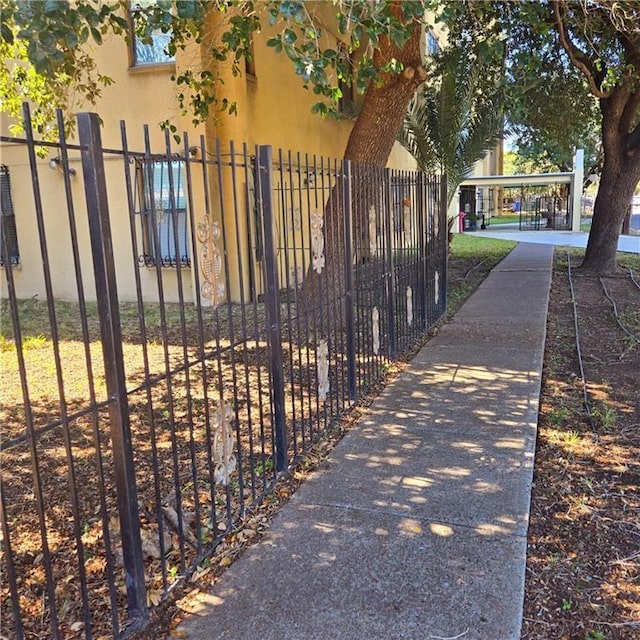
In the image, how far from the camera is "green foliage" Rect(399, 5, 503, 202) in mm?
11211

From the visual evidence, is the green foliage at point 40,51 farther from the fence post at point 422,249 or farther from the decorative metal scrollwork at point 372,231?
the fence post at point 422,249

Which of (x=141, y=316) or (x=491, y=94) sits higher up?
(x=491, y=94)

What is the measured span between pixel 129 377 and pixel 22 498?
8.25ft

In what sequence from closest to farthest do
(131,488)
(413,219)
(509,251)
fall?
1. (131,488)
2. (413,219)
3. (509,251)

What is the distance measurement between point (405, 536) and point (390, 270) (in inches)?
138

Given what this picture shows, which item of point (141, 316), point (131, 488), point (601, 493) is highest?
point (141, 316)

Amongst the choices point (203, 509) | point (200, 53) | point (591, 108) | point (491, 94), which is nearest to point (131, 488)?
point (203, 509)

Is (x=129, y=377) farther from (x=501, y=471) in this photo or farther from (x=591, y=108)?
(x=591, y=108)

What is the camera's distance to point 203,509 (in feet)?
11.7

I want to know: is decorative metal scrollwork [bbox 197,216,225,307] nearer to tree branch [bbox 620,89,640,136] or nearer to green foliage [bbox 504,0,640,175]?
green foliage [bbox 504,0,640,175]

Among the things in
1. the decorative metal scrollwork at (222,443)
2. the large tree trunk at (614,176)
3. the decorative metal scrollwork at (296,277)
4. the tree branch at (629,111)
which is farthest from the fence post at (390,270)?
the tree branch at (629,111)

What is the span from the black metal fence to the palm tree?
3.79 meters

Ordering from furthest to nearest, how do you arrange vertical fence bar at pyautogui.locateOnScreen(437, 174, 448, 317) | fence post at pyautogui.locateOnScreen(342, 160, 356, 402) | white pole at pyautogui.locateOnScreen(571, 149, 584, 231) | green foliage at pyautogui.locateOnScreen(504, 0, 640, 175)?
white pole at pyautogui.locateOnScreen(571, 149, 584, 231) → vertical fence bar at pyautogui.locateOnScreen(437, 174, 448, 317) → green foliage at pyautogui.locateOnScreen(504, 0, 640, 175) → fence post at pyautogui.locateOnScreen(342, 160, 356, 402)

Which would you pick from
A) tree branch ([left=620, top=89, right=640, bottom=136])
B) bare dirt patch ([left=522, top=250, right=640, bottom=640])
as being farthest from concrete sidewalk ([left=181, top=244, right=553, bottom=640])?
tree branch ([left=620, top=89, right=640, bottom=136])
